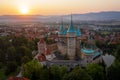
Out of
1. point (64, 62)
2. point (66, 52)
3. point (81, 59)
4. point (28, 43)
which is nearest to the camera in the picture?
point (64, 62)

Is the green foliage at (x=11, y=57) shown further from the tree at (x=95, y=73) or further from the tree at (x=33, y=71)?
the tree at (x=95, y=73)

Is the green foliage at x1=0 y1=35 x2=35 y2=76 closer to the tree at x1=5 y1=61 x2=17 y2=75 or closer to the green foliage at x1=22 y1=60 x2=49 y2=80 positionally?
the tree at x1=5 y1=61 x2=17 y2=75

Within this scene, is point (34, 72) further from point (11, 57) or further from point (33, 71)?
point (11, 57)

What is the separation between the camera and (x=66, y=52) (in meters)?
29.1

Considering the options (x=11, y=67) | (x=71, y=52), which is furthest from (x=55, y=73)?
(x=71, y=52)

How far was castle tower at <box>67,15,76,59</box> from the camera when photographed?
28.3 m

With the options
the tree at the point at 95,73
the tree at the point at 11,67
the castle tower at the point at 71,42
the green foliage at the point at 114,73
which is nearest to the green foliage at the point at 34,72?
the tree at the point at 95,73

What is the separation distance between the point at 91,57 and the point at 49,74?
256 inches

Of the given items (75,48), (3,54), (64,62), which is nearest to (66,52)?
(75,48)

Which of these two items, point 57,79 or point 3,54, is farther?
point 3,54

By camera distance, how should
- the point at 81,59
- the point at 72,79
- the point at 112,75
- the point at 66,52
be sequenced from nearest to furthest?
the point at 72,79 → the point at 112,75 → the point at 81,59 → the point at 66,52

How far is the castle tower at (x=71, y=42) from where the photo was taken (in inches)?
1115

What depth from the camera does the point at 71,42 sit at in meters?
28.4

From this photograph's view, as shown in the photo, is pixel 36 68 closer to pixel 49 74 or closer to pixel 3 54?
pixel 49 74
